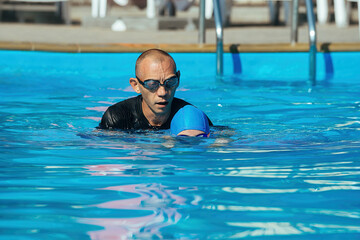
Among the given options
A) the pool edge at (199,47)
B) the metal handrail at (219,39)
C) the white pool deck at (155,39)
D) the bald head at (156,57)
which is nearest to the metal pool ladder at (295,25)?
the metal handrail at (219,39)

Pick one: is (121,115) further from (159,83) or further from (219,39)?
(219,39)

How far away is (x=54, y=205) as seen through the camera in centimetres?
273

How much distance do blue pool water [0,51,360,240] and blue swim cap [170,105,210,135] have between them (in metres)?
0.08

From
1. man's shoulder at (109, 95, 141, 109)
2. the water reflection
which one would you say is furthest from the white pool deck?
the water reflection

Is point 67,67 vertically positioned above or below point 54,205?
above

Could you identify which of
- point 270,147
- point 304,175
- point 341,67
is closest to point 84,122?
point 270,147

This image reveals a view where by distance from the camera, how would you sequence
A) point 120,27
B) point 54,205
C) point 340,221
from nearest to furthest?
point 340,221
point 54,205
point 120,27

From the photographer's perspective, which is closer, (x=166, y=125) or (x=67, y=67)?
(x=166, y=125)

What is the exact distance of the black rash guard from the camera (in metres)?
4.38

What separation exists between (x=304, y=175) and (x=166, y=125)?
1371 mm

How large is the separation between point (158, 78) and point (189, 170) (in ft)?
2.98

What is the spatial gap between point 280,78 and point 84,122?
3.21m

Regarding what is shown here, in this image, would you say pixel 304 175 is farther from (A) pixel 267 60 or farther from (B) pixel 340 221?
(A) pixel 267 60

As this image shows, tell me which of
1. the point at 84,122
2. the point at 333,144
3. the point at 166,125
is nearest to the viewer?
the point at 333,144
